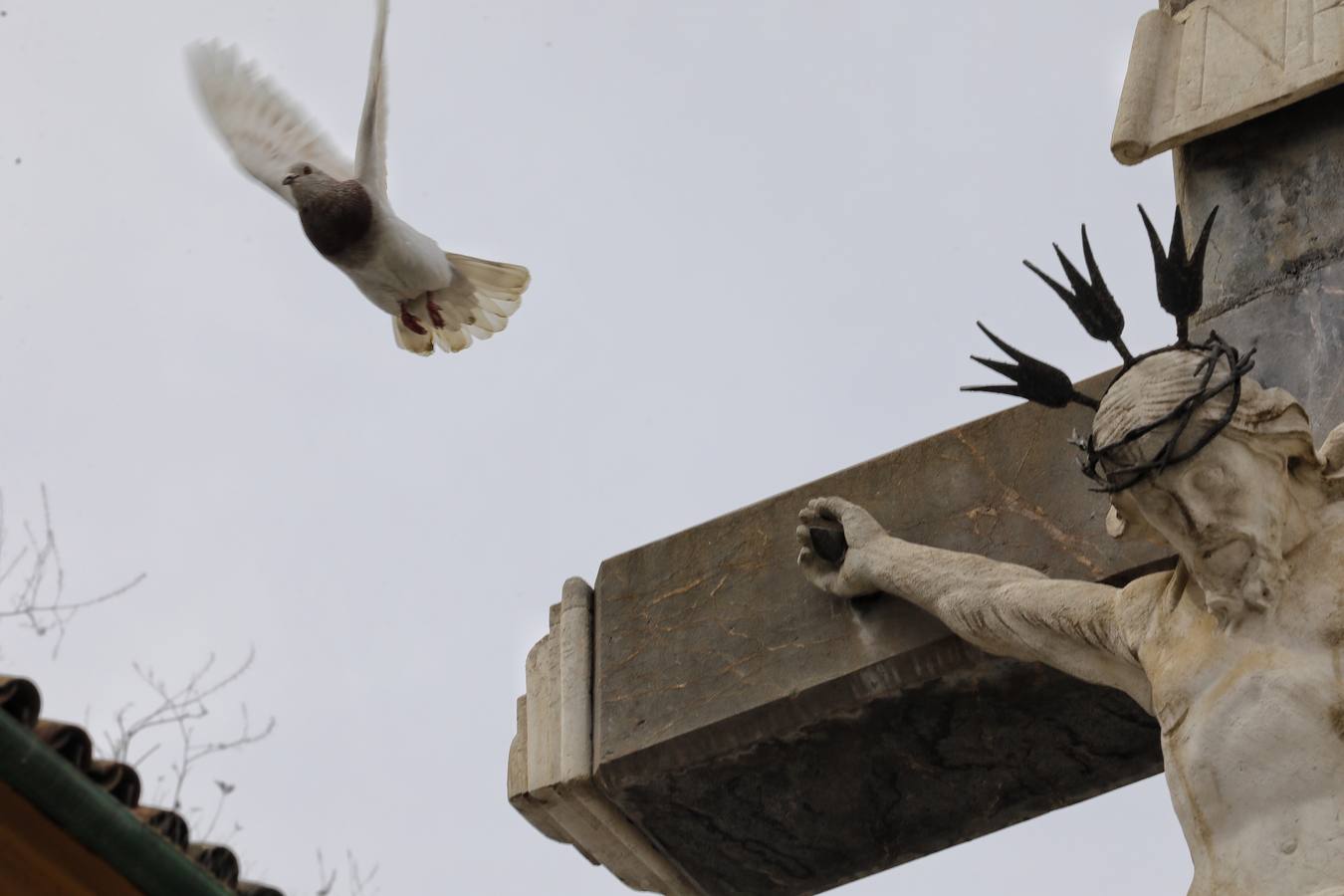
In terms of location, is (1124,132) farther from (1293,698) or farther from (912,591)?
(1293,698)

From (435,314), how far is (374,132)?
0.74 m

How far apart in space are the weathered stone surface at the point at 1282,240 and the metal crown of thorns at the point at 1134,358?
0.61 meters

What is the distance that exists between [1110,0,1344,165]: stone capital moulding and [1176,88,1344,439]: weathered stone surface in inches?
3.1

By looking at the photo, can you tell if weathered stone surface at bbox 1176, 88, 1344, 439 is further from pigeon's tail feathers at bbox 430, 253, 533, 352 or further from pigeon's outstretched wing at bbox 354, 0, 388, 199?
pigeon's tail feathers at bbox 430, 253, 533, 352

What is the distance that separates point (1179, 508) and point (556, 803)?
1676 millimetres

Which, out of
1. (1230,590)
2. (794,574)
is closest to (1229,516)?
(1230,590)

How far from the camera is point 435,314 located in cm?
886

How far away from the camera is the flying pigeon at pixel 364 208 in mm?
8188

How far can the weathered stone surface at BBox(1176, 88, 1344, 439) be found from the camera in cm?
536

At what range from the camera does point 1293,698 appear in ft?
14.9

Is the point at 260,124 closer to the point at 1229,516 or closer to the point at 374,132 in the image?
the point at 374,132

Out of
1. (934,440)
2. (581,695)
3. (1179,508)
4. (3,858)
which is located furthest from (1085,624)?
(3,858)

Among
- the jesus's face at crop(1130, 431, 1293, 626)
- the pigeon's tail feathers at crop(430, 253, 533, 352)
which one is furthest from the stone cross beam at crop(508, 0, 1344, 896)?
the pigeon's tail feathers at crop(430, 253, 533, 352)

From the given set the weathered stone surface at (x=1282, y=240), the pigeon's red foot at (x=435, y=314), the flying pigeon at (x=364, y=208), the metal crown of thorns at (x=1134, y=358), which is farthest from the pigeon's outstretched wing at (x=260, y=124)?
the metal crown of thorns at (x=1134, y=358)
